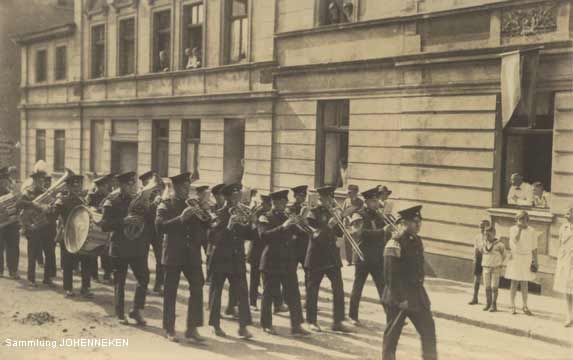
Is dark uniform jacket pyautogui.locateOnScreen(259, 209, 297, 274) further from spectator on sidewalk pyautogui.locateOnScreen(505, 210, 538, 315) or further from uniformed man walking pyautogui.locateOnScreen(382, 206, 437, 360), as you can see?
spectator on sidewalk pyautogui.locateOnScreen(505, 210, 538, 315)

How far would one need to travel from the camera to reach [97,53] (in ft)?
82.6

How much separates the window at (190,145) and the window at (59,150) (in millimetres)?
8924

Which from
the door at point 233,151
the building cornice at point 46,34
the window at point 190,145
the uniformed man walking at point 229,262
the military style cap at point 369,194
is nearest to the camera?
the uniformed man walking at point 229,262

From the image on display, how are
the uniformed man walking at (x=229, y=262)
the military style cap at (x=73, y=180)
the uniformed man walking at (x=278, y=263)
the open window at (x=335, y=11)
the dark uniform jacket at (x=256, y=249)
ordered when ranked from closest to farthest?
the uniformed man walking at (x=229, y=262) → the uniformed man walking at (x=278, y=263) → the dark uniform jacket at (x=256, y=249) → the military style cap at (x=73, y=180) → the open window at (x=335, y=11)

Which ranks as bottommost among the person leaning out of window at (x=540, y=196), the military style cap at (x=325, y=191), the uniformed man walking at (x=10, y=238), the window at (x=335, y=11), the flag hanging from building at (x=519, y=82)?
the uniformed man walking at (x=10, y=238)

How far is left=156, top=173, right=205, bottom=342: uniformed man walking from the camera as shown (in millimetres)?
7945

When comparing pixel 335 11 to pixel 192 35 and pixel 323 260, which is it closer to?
pixel 192 35

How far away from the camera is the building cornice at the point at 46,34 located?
26016mm

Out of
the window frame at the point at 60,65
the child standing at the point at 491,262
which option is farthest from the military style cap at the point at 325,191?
the window frame at the point at 60,65

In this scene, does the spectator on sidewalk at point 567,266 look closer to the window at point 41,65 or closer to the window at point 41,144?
the window at point 41,144

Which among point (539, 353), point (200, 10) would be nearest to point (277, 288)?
point (539, 353)

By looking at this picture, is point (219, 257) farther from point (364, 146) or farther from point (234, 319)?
point (364, 146)

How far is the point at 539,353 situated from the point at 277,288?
366cm

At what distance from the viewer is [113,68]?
2389cm
